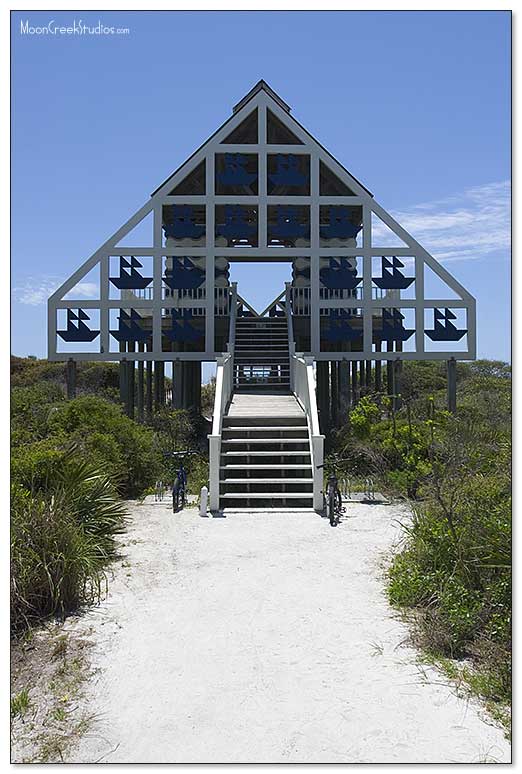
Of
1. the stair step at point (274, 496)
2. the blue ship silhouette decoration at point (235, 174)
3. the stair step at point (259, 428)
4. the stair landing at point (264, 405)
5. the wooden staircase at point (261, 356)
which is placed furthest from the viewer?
the blue ship silhouette decoration at point (235, 174)

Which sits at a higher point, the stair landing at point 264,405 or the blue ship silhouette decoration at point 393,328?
the blue ship silhouette decoration at point 393,328

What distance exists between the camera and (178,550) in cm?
970

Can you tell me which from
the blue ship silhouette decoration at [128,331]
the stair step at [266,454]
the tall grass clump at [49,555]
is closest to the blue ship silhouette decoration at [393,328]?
the blue ship silhouette decoration at [128,331]

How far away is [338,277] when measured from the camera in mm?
21875

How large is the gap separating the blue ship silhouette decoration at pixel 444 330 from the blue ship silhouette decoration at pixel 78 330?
9.87m

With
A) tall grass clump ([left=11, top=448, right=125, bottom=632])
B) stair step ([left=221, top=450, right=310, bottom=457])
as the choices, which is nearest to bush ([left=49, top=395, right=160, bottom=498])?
stair step ([left=221, top=450, right=310, bottom=457])

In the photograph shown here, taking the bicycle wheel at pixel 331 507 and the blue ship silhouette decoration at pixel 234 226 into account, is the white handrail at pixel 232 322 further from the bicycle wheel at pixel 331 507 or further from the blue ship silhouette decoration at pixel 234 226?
the bicycle wheel at pixel 331 507

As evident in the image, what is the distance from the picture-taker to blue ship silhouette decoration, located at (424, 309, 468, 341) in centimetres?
2188

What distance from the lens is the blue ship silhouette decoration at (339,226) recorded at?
2192 centimetres

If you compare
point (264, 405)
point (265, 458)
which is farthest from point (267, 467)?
point (264, 405)

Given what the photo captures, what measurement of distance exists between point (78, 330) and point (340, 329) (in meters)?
7.69

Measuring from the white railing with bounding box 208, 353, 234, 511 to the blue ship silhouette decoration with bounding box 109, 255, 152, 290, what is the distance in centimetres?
564

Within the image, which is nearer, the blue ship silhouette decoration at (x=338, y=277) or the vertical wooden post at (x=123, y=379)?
the blue ship silhouette decoration at (x=338, y=277)
